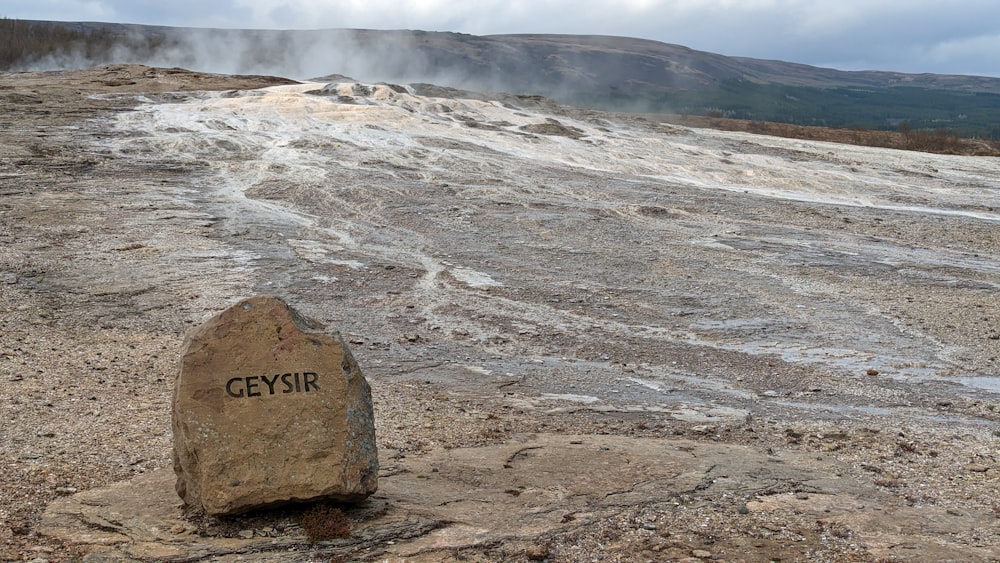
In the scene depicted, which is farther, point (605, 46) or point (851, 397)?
point (605, 46)

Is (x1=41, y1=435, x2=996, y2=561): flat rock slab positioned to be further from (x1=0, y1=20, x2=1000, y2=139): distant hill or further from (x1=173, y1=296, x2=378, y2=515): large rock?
(x1=0, y1=20, x2=1000, y2=139): distant hill

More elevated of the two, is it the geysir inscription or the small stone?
the geysir inscription

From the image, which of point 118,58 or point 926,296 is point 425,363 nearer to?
point 926,296

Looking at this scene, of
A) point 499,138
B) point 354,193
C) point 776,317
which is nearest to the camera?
point 776,317

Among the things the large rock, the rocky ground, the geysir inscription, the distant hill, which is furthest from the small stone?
the distant hill

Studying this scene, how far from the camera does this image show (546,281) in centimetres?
1404

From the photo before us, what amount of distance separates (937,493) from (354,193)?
14601 mm

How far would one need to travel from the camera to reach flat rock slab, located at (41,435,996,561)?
504 centimetres

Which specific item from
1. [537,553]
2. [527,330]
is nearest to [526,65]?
[527,330]

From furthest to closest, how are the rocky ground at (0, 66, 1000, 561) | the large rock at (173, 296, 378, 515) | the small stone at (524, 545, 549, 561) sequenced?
1. the rocky ground at (0, 66, 1000, 561)
2. the large rock at (173, 296, 378, 515)
3. the small stone at (524, 545, 549, 561)

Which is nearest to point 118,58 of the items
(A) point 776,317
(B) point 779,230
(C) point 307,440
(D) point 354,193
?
(D) point 354,193

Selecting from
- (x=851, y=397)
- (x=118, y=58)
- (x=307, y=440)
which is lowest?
(x=851, y=397)

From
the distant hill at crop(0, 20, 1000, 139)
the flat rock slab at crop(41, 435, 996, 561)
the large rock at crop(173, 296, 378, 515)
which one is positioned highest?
the distant hill at crop(0, 20, 1000, 139)

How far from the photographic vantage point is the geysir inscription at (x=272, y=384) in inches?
210
